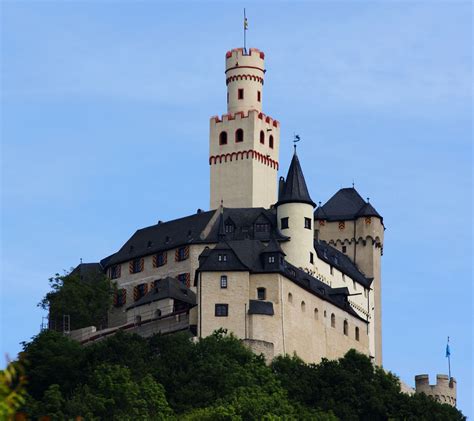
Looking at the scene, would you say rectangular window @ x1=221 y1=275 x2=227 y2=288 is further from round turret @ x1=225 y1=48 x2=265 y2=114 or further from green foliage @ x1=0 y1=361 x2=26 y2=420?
green foliage @ x1=0 y1=361 x2=26 y2=420

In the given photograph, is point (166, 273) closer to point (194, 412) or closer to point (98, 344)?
point (98, 344)

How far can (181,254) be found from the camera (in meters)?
86.6

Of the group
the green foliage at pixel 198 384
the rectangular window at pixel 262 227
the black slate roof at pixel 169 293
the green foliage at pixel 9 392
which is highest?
the rectangular window at pixel 262 227

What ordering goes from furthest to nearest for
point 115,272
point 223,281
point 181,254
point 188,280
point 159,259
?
point 115,272
point 159,259
point 181,254
point 188,280
point 223,281

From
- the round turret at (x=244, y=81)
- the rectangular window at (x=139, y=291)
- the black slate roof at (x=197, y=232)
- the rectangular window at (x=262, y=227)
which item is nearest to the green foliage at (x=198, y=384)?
the rectangular window at (x=262, y=227)

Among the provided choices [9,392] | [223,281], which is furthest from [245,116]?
[9,392]

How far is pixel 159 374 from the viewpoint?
2749 inches

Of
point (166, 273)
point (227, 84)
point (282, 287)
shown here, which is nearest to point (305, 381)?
point (282, 287)

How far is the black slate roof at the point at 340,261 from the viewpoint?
8688cm

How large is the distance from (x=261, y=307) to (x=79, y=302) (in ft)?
62.3

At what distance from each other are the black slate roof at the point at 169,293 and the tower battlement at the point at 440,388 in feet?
70.9

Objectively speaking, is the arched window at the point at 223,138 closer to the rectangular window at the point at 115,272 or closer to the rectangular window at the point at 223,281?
the rectangular window at the point at 115,272

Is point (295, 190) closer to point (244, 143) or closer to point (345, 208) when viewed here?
point (244, 143)

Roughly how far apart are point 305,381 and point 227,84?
107ft
